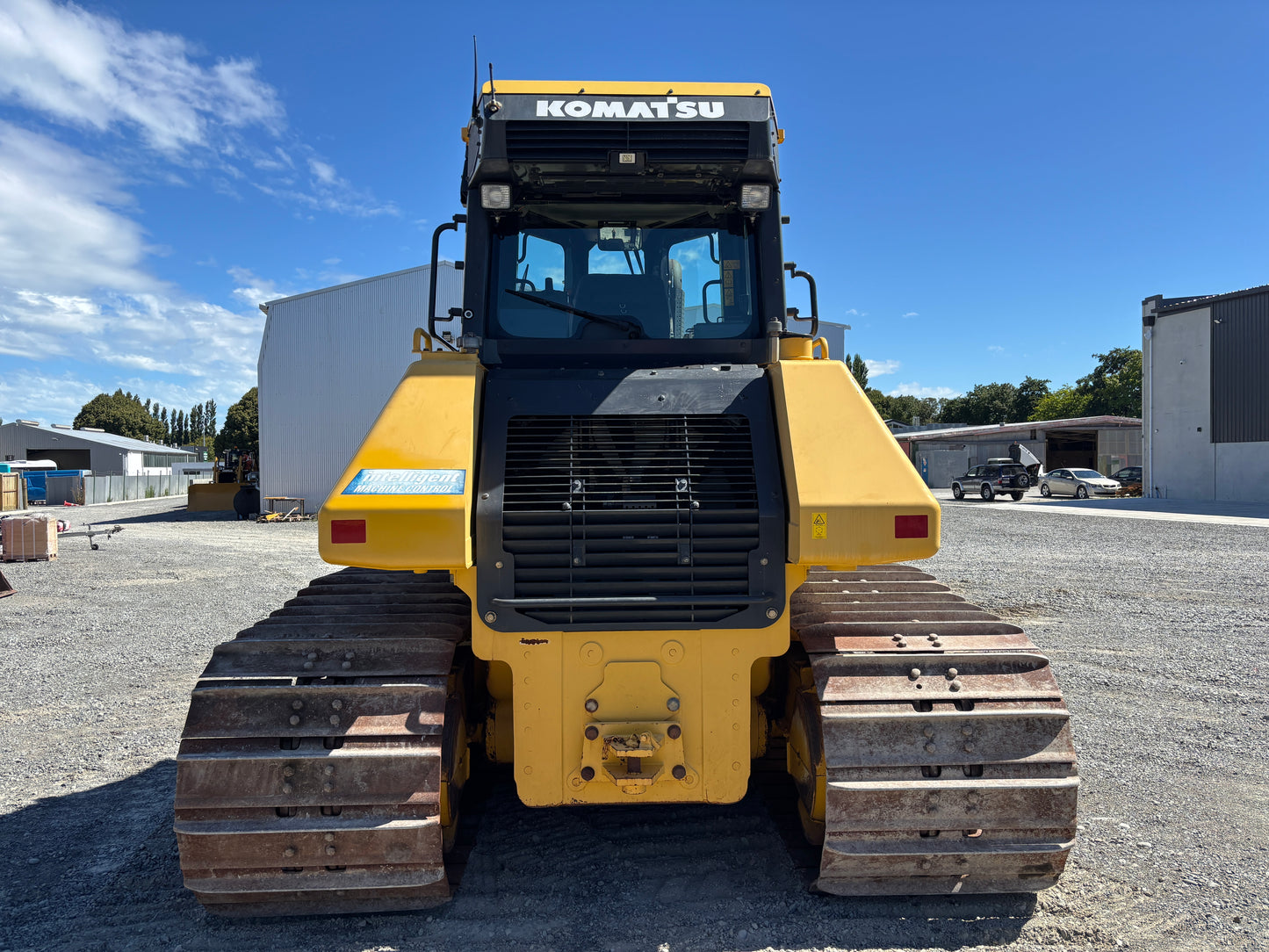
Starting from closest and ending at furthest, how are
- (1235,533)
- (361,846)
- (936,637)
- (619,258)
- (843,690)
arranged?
(361,846)
(843,690)
(936,637)
(619,258)
(1235,533)

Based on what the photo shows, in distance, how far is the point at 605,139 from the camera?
3.82 metres

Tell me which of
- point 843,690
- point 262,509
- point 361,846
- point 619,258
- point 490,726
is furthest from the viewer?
point 262,509

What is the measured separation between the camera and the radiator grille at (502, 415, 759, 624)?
10.6 feet

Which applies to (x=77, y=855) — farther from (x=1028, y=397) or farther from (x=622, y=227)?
(x=1028, y=397)

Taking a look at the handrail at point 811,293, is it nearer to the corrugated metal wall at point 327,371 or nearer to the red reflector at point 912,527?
the red reflector at point 912,527

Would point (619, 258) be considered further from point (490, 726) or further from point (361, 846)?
point (361, 846)

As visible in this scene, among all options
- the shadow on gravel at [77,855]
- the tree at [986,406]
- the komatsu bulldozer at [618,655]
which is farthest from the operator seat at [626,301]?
the tree at [986,406]

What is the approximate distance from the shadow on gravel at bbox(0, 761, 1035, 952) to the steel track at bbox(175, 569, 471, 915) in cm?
17

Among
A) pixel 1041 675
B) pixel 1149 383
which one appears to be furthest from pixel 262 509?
pixel 1149 383

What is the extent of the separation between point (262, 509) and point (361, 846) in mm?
26930

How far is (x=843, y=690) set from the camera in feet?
10.5

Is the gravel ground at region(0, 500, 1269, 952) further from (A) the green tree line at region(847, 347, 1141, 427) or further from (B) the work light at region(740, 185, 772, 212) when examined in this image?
(A) the green tree line at region(847, 347, 1141, 427)

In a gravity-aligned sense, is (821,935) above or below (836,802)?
below

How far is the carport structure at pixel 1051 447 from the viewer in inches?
1950
